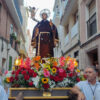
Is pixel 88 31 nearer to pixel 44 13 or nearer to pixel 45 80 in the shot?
pixel 44 13

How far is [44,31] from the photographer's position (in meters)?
5.63

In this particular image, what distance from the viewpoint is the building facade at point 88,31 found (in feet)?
28.2

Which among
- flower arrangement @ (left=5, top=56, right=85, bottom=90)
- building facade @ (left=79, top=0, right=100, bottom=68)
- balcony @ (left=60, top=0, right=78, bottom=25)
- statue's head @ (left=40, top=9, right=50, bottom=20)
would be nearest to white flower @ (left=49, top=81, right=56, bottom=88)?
flower arrangement @ (left=5, top=56, right=85, bottom=90)

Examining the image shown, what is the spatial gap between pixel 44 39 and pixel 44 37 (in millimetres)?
73

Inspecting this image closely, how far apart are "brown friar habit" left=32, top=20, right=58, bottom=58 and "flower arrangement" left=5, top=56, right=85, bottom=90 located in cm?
195

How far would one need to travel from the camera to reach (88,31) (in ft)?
31.0

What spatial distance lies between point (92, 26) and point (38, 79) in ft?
22.5

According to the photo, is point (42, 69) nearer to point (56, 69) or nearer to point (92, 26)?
point (56, 69)

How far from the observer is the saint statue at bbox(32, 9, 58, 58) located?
5.54 meters

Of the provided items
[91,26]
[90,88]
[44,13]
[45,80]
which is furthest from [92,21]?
[90,88]

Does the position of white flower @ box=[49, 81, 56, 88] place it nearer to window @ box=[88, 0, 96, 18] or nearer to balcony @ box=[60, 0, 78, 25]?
window @ box=[88, 0, 96, 18]

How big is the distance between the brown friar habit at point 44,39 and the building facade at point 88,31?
128 inches

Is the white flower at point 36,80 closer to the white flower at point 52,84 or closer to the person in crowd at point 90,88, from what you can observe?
the white flower at point 52,84

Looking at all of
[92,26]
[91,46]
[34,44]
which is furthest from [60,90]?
[92,26]
